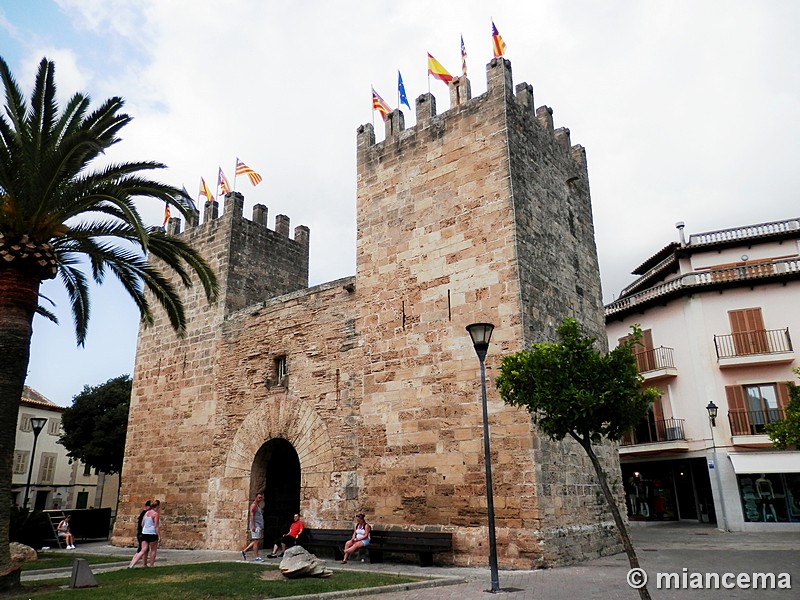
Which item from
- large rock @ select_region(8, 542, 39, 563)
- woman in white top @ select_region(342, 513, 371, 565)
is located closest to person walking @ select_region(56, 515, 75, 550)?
large rock @ select_region(8, 542, 39, 563)

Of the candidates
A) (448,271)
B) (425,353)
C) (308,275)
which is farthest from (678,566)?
(308,275)

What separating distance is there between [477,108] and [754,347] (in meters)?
13.3

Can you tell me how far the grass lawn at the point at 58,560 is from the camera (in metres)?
11.1

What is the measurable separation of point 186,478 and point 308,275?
7.16 meters

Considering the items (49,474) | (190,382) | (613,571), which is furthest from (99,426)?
(613,571)

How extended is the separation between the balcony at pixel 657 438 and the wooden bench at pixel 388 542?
11583mm

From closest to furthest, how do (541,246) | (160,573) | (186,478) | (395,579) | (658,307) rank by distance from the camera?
(395,579) → (160,573) → (541,246) → (186,478) → (658,307)

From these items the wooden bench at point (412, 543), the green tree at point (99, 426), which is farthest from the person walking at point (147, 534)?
the green tree at point (99, 426)

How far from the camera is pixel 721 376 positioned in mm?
19797

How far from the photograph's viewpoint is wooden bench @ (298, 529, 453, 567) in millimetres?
10234

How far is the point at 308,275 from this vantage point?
64.0ft

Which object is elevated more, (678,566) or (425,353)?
(425,353)

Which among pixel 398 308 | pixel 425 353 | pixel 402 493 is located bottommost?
pixel 402 493

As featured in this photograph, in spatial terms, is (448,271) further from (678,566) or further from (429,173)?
(678,566)
